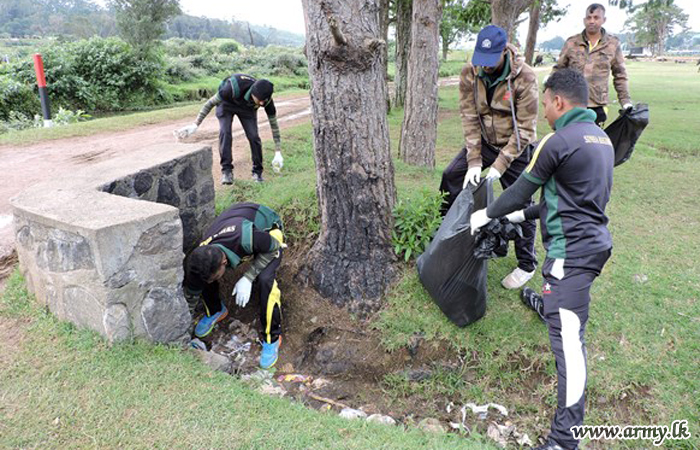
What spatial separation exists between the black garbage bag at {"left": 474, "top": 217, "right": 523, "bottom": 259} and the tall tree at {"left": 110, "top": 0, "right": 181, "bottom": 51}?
19.8m

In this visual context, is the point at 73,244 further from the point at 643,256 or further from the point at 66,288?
the point at 643,256

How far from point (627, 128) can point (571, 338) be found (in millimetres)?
2295

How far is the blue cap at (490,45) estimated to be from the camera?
3027 millimetres

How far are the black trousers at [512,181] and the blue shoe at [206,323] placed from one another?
2087 mm

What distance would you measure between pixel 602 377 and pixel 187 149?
3.67 m

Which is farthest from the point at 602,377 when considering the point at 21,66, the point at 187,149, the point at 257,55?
the point at 257,55

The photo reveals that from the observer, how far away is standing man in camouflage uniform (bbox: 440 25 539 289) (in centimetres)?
313

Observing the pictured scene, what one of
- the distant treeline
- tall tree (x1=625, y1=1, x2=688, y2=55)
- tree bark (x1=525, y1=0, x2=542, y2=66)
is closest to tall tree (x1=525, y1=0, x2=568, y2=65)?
tree bark (x1=525, y1=0, x2=542, y2=66)

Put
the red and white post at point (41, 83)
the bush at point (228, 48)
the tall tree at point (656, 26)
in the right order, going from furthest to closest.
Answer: the tall tree at point (656, 26), the bush at point (228, 48), the red and white post at point (41, 83)

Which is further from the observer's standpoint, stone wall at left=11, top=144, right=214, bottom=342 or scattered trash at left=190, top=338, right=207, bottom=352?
scattered trash at left=190, top=338, right=207, bottom=352

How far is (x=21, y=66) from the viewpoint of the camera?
14805mm

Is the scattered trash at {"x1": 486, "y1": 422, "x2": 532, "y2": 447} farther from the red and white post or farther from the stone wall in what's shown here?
the red and white post

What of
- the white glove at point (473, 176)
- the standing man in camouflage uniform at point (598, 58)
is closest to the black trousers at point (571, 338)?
the white glove at point (473, 176)

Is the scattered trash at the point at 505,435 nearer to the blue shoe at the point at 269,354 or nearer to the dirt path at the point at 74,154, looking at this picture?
the blue shoe at the point at 269,354
